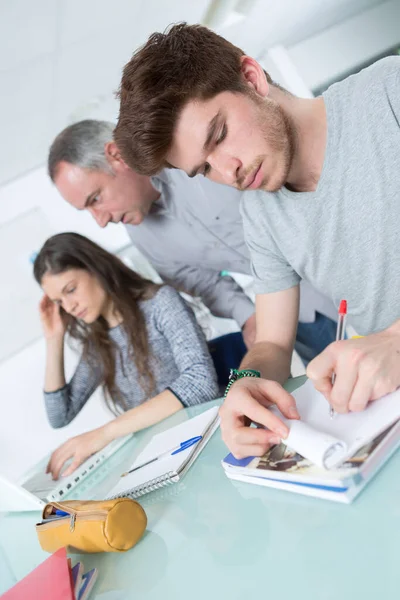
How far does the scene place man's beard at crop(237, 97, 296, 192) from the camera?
3.39ft

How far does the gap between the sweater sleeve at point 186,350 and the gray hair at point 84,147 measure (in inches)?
17.6

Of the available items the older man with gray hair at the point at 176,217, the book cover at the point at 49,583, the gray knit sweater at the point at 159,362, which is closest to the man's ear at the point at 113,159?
the older man with gray hair at the point at 176,217

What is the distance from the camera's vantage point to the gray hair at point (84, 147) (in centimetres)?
182

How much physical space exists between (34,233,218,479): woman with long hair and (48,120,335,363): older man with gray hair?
168 millimetres

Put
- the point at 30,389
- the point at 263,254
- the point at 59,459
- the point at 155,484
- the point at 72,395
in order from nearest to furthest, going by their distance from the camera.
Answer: the point at 155,484 → the point at 263,254 → the point at 59,459 → the point at 72,395 → the point at 30,389

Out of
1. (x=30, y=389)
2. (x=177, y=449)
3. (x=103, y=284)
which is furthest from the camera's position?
(x=30, y=389)

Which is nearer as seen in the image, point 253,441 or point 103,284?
point 253,441

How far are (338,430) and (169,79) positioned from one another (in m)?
0.62

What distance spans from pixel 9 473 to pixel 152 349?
232cm

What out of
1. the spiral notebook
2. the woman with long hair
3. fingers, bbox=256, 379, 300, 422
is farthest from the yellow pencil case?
the woman with long hair

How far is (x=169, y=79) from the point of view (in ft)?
3.22

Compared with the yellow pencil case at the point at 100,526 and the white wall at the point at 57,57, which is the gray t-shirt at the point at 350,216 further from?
the white wall at the point at 57,57

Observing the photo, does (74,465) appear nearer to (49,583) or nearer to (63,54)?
(49,583)

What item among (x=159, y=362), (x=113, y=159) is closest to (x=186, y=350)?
(x=159, y=362)
